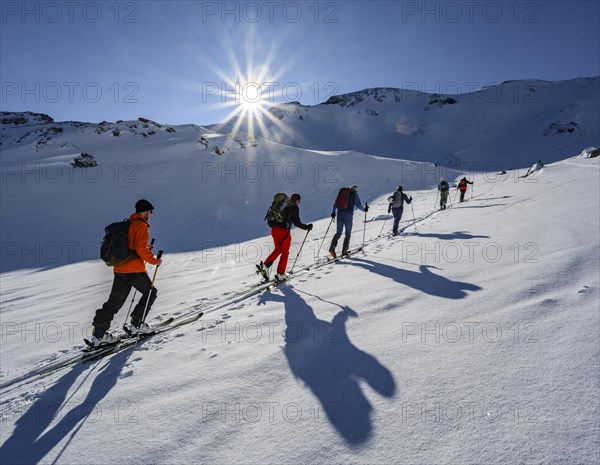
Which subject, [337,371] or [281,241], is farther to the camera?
[281,241]

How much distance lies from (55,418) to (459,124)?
4236 inches

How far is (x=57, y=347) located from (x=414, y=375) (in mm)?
5427

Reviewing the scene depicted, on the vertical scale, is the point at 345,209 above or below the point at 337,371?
above

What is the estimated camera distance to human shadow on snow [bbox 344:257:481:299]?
4825 millimetres

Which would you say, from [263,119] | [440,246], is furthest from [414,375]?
[263,119]

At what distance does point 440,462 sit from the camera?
6.59ft

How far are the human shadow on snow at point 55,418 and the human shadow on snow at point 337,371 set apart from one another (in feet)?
6.00

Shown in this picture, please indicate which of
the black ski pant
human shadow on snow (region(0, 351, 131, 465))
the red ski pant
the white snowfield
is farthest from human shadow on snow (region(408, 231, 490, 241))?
human shadow on snow (region(0, 351, 131, 465))

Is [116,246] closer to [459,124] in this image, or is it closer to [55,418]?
[55,418]

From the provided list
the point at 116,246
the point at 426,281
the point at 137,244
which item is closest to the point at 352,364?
the point at 426,281

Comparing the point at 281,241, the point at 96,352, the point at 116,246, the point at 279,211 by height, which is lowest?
the point at 96,352

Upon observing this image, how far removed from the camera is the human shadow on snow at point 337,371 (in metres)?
2.53

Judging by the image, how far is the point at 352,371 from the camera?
3146 mm

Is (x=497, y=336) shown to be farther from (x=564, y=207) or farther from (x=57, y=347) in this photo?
(x=564, y=207)
